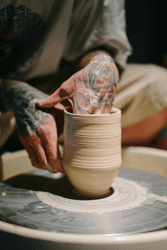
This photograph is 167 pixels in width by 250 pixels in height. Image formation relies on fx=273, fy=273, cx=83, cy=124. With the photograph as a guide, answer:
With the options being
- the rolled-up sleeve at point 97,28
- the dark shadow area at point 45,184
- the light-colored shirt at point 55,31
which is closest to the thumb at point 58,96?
the dark shadow area at point 45,184

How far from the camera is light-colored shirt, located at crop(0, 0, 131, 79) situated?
1.19 m

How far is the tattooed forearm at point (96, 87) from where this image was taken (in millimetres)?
875

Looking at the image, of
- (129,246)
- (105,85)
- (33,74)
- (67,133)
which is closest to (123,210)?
(129,246)

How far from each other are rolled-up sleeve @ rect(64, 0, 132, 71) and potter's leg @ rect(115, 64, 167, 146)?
18 centimetres

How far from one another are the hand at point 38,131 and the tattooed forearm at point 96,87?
0.36 ft

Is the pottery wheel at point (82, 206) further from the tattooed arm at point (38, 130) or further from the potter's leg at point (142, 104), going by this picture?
the potter's leg at point (142, 104)

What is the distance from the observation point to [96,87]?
89cm

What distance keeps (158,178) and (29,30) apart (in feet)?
2.80

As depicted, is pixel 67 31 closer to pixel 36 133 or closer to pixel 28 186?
pixel 36 133

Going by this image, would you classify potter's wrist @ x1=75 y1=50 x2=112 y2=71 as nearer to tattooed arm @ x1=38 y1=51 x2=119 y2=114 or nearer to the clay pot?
tattooed arm @ x1=38 y1=51 x2=119 y2=114

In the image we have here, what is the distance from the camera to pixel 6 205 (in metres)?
0.83

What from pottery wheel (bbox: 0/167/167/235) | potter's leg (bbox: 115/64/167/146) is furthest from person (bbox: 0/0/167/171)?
pottery wheel (bbox: 0/167/167/235)

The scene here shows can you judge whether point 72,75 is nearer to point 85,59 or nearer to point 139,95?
point 85,59

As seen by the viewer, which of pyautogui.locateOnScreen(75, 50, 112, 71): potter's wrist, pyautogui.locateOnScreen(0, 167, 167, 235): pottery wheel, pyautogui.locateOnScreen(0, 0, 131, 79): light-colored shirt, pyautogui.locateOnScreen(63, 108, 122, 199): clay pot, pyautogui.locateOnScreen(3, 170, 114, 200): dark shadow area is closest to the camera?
pyautogui.locateOnScreen(0, 167, 167, 235): pottery wheel
